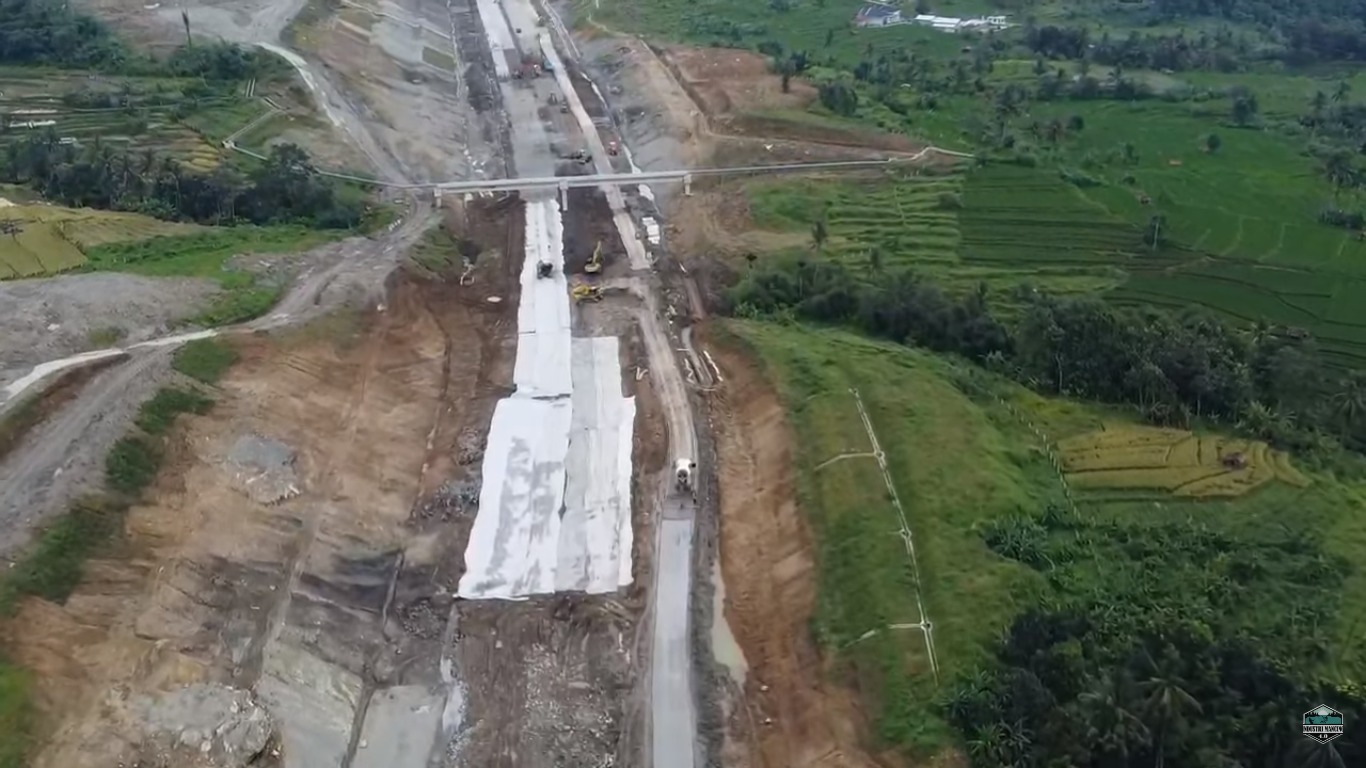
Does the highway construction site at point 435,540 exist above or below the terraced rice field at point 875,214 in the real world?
below

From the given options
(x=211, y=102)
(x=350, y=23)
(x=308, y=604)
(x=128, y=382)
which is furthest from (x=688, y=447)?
(x=350, y=23)

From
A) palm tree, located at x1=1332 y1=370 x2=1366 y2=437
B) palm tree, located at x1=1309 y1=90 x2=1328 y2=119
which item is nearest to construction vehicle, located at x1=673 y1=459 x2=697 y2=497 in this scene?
palm tree, located at x1=1332 y1=370 x2=1366 y2=437

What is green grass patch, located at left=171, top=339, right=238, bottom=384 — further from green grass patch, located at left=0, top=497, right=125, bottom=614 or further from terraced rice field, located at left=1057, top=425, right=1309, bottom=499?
terraced rice field, located at left=1057, top=425, right=1309, bottom=499

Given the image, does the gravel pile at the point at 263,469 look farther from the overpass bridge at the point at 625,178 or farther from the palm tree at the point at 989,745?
the overpass bridge at the point at 625,178

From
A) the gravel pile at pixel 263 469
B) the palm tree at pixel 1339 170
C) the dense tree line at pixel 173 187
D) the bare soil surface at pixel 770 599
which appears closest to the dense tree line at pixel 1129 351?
the bare soil surface at pixel 770 599

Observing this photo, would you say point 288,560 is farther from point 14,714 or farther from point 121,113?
point 121,113

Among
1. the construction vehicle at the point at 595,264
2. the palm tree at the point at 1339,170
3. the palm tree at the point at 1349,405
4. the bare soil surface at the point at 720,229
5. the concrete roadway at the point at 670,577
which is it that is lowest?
the concrete roadway at the point at 670,577

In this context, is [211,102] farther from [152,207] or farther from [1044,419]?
[1044,419]
